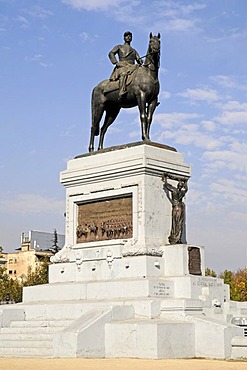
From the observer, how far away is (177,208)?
24.6m

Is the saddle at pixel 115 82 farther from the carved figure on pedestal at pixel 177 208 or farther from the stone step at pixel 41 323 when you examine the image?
the stone step at pixel 41 323

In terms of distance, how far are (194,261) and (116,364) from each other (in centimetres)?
687

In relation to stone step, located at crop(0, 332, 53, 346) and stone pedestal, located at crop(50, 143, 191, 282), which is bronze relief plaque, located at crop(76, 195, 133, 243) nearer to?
stone pedestal, located at crop(50, 143, 191, 282)

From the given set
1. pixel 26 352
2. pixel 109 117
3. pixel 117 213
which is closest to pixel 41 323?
pixel 26 352

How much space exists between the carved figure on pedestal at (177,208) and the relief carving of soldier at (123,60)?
4.06m

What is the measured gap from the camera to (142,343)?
1944 centimetres

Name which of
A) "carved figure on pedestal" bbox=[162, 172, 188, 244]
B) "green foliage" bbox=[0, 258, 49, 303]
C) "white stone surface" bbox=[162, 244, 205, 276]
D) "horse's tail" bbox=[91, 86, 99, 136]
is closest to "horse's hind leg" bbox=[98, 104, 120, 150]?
"horse's tail" bbox=[91, 86, 99, 136]

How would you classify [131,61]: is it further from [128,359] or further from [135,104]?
[128,359]

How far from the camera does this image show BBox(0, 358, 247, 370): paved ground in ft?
55.1

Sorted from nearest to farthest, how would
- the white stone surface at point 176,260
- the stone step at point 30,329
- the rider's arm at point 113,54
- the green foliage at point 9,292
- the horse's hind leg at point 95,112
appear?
the stone step at point 30,329 < the white stone surface at point 176,260 < the rider's arm at point 113,54 < the horse's hind leg at point 95,112 < the green foliage at point 9,292

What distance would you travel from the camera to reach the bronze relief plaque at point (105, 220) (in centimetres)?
2464

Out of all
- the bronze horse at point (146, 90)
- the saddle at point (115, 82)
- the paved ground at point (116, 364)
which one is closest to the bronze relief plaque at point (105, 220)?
the bronze horse at point (146, 90)

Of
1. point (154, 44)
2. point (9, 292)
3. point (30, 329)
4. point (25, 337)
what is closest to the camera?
point (25, 337)

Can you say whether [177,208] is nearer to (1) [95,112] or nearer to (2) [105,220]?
(2) [105,220]
